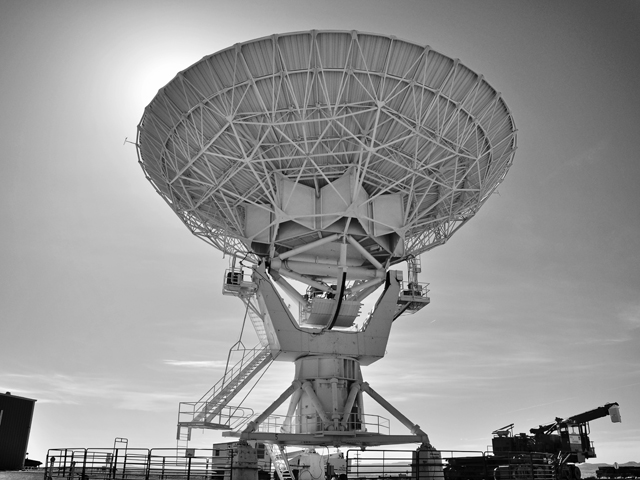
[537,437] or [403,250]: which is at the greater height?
[403,250]

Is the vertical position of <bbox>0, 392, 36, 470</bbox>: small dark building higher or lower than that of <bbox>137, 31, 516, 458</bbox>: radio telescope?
lower

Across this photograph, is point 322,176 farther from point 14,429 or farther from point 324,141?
point 14,429

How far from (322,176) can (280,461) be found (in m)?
11.7

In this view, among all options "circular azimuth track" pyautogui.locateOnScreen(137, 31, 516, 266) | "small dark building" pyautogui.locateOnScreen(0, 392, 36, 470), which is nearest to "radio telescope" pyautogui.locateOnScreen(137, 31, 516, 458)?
"circular azimuth track" pyautogui.locateOnScreen(137, 31, 516, 266)

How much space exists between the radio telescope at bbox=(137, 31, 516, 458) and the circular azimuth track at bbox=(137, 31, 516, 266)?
0.06 m

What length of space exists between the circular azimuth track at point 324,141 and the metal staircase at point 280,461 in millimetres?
8094

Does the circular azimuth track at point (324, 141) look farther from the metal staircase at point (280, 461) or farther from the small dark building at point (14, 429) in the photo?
the small dark building at point (14, 429)

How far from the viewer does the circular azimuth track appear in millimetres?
18172

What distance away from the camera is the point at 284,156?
21031 millimetres

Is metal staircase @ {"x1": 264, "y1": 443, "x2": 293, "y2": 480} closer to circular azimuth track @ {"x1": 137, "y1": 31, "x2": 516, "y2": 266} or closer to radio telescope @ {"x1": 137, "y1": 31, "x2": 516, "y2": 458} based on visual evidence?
radio telescope @ {"x1": 137, "y1": 31, "x2": 516, "y2": 458}

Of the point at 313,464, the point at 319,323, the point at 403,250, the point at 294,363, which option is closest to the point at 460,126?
the point at 403,250

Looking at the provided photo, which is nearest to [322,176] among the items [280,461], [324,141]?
[324,141]

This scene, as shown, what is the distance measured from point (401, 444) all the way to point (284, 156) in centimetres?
1225

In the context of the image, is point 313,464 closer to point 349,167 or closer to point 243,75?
point 349,167
